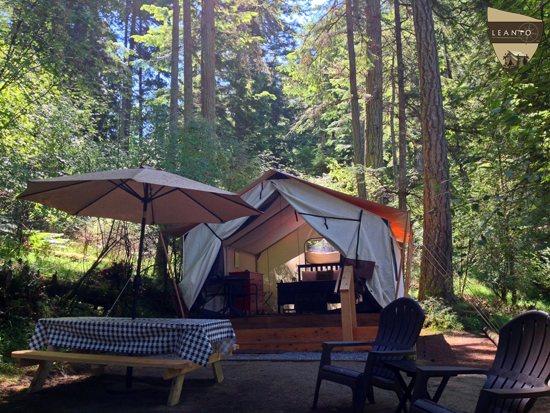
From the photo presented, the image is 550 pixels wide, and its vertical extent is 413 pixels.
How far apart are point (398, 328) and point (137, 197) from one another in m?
2.79

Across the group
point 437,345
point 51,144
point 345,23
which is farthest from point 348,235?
point 345,23

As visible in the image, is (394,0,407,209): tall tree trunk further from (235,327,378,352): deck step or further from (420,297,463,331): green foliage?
(235,327,378,352): deck step

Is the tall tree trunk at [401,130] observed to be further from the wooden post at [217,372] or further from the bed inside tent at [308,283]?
the wooden post at [217,372]

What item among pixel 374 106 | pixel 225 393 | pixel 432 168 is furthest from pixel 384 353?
pixel 374 106

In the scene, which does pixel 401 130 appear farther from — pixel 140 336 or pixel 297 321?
pixel 140 336

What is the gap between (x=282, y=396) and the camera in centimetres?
393

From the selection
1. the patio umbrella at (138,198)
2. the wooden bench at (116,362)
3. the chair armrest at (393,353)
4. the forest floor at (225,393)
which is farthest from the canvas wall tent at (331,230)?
the chair armrest at (393,353)

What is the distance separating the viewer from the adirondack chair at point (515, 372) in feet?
6.82

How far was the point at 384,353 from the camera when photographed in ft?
10.1

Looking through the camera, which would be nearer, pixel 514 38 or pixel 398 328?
pixel 398 328

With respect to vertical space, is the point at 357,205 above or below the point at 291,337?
above

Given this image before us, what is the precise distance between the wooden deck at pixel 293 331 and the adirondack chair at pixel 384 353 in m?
2.49

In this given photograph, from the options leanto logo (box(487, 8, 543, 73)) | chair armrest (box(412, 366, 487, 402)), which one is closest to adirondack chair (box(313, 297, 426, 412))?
chair armrest (box(412, 366, 487, 402))

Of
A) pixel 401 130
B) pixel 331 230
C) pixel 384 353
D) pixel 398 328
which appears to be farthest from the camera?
pixel 401 130
